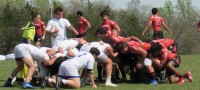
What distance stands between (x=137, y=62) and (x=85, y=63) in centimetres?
176

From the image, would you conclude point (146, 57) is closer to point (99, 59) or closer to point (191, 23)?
point (99, 59)

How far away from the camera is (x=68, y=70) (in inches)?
400

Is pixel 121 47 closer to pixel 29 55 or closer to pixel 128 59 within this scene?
pixel 128 59

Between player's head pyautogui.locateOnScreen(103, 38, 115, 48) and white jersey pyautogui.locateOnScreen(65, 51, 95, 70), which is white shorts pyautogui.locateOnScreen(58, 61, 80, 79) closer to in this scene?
white jersey pyautogui.locateOnScreen(65, 51, 95, 70)

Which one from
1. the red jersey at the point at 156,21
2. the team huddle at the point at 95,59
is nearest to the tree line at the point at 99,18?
the red jersey at the point at 156,21

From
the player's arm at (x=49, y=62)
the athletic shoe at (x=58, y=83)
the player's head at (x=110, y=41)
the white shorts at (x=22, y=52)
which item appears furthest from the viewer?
the player's head at (x=110, y=41)

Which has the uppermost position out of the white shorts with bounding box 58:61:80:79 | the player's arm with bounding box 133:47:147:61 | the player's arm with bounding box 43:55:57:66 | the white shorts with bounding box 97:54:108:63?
the player's arm with bounding box 133:47:147:61

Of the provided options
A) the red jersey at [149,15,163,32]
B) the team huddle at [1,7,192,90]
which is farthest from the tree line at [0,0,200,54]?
the team huddle at [1,7,192,90]

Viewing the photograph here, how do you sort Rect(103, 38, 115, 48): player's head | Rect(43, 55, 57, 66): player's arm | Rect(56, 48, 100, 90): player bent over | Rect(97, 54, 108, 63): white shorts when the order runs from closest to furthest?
Rect(56, 48, 100, 90): player bent over, Rect(43, 55, 57, 66): player's arm, Rect(97, 54, 108, 63): white shorts, Rect(103, 38, 115, 48): player's head

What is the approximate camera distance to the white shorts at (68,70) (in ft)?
33.3

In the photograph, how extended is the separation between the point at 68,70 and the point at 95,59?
1.15 meters

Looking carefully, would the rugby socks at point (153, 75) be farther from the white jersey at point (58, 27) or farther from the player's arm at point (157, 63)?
the white jersey at point (58, 27)

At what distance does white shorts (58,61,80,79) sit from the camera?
A: 33.3ft

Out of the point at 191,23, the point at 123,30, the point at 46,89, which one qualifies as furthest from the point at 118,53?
the point at 191,23
